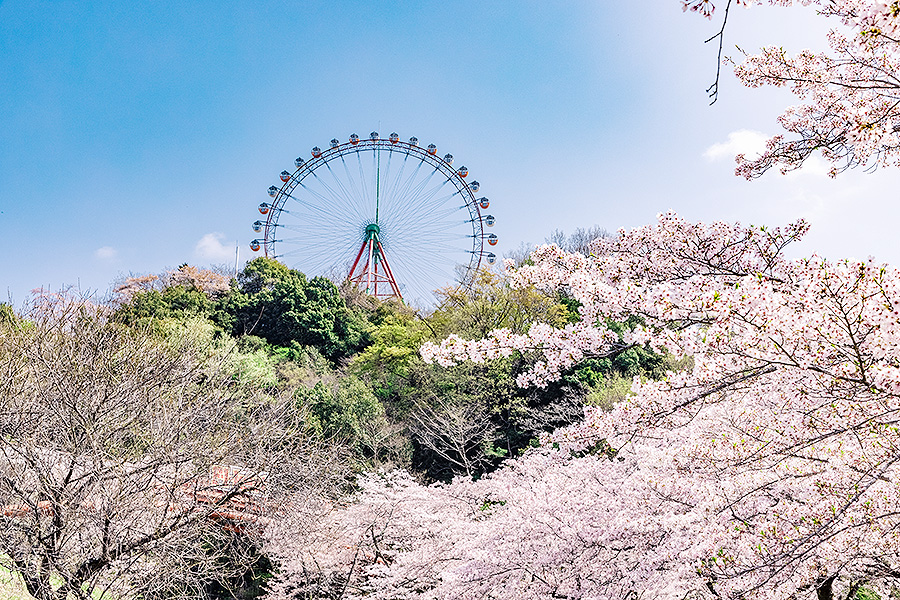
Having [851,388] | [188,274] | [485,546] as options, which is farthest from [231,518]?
[188,274]

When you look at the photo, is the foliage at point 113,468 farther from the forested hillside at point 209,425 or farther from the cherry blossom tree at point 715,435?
the cherry blossom tree at point 715,435

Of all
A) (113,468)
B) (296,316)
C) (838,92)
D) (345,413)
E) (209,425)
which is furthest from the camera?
(296,316)

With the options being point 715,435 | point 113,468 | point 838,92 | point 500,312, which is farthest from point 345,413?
point 838,92

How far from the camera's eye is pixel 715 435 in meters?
3.60

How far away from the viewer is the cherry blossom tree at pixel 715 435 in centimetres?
198

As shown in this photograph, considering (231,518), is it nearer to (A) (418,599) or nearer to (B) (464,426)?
(A) (418,599)

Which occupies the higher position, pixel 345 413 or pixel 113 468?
pixel 345 413

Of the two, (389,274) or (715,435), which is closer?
(715,435)

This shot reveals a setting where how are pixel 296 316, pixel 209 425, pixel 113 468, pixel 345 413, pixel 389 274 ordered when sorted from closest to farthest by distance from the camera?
pixel 113 468
pixel 209 425
pixel 345 413
pixel 296 316
pixel 389 274

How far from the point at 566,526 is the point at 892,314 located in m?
3.87

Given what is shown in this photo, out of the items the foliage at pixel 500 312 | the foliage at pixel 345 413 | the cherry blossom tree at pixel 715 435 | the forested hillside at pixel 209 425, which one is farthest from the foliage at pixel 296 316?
the cherry blossom tree at pixel 715 435

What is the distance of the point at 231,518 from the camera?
810cm

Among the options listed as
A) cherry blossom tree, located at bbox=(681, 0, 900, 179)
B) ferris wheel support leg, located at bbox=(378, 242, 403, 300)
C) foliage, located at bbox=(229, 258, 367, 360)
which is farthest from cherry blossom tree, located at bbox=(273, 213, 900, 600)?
ferris wheel support leg, located at bbox=(378, 242, 403, 300)

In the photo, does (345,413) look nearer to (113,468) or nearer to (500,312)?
(500,312)
